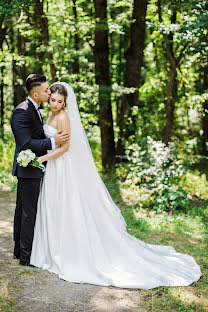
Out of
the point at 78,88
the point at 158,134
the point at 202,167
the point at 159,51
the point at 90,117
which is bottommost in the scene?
the point at 202,167

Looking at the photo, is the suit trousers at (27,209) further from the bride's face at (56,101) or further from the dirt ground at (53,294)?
the bride's face at (56,101)

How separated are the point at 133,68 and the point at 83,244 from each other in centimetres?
610

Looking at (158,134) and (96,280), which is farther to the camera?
(158,134)

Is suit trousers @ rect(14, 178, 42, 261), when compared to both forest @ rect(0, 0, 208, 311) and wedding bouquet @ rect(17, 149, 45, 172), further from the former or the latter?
forest @ rect(0, 0, 208, 311)

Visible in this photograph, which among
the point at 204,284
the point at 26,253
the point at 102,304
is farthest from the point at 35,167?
the point at 204,284

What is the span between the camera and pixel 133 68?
9016 mm

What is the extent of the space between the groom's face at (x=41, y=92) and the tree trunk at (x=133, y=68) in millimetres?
4983

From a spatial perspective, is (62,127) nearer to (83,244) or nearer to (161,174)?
(83,244)

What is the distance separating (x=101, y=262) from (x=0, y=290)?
1191mm

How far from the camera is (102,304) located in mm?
3367

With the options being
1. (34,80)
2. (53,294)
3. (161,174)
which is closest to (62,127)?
(34,80)

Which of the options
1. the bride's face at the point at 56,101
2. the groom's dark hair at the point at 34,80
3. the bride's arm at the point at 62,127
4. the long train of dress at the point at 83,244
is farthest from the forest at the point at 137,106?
the groom's dark hair at the point at 34,80

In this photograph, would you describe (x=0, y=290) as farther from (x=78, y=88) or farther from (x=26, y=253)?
(x=78, y=88)

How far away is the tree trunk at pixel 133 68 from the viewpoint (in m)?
8.70
